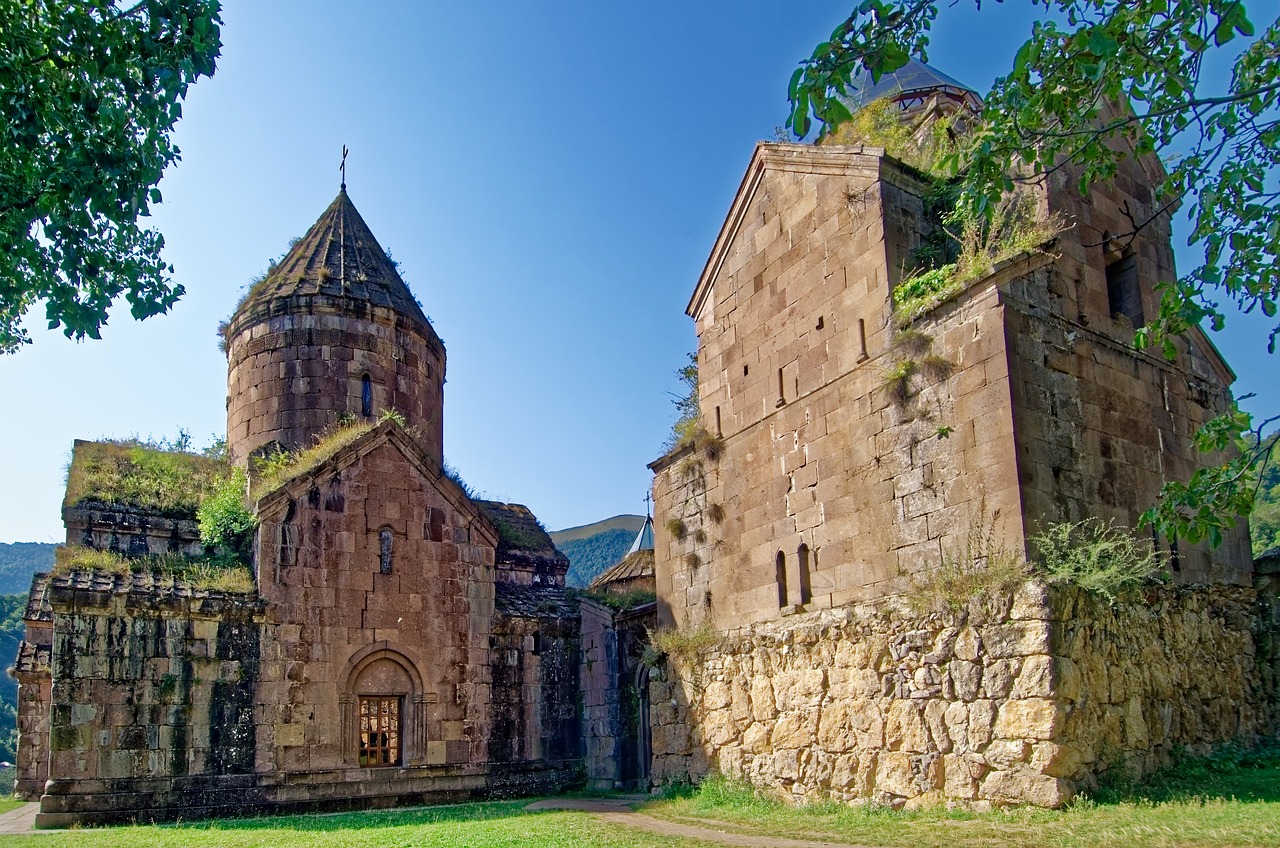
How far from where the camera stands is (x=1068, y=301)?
888cm

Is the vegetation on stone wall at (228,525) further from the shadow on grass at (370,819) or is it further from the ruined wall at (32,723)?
the shadow on grass at (370,819)

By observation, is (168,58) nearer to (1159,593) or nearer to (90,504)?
(1159,593)

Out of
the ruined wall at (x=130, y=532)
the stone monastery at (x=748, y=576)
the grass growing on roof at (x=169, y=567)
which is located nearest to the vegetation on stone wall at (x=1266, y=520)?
the stone monastery at (x=748, y=576)

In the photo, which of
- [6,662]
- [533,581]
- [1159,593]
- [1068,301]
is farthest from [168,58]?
[6,662]

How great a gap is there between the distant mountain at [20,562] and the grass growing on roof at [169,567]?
68441 millimetres

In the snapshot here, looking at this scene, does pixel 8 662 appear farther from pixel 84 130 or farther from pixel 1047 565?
pixel 1047 565

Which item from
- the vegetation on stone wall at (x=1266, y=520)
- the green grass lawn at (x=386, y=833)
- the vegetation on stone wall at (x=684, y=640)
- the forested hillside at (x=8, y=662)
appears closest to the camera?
the green grass lawn at (x=386, y=833)

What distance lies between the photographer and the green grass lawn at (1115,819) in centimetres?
597

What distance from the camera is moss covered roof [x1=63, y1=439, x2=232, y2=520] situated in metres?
13.8

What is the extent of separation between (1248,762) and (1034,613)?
2.47 metres

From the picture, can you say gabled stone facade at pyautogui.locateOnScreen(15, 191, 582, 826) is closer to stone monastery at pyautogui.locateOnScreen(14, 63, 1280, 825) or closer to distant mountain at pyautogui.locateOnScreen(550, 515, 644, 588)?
stone monastery at pyautogui.locateOnScreen(14, 63, 1280, 825)

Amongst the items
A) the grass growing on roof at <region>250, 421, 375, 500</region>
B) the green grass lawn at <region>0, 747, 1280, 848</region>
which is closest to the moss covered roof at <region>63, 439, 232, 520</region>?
the grass growing on roof at <region>250, 421, 375, 500</region>

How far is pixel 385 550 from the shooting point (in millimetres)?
13703

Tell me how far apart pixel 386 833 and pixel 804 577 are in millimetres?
4608
